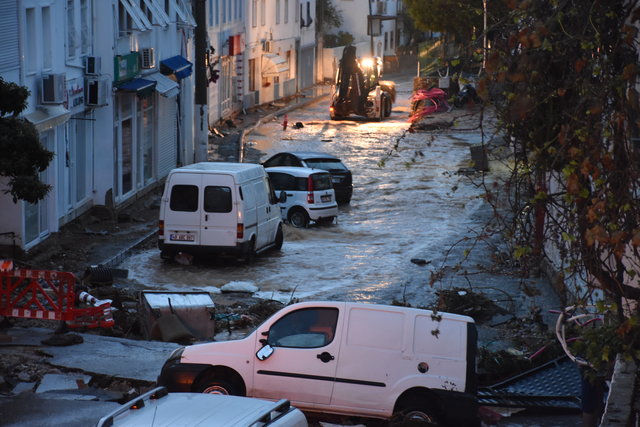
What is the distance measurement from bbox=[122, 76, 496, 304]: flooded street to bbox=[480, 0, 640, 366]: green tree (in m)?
1.68

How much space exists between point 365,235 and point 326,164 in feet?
16.5

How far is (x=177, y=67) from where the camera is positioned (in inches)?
1328

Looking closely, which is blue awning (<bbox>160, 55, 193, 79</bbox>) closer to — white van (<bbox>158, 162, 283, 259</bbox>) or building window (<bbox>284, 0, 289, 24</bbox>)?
white van (<bbox>158, 162, 283, 259</bbox>)

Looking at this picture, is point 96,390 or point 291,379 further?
point 96,390

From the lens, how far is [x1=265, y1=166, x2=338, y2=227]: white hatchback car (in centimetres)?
2748

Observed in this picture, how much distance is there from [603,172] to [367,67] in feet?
189

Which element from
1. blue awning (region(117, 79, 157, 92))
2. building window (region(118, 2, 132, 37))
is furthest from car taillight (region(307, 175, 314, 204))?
building window (region(118, 2, 132, 37))

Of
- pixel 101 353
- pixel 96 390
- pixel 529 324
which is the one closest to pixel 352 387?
pixel 96 390

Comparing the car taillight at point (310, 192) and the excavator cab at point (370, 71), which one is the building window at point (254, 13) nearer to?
the excavator cab at point (370, 71)

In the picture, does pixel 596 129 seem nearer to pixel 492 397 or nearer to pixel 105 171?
pixel 492 397

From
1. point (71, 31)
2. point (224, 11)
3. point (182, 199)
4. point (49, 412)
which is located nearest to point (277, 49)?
point (224, 11)

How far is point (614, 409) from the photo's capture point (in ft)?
25.5

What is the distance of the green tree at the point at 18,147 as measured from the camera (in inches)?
575

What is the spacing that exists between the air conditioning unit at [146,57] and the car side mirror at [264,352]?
19.9 meters
